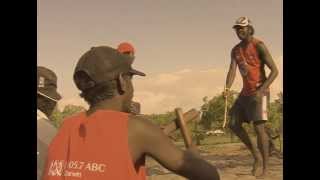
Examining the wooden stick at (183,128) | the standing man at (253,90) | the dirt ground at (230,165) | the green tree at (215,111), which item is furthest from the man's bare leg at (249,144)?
the wooden stick at (183,128)

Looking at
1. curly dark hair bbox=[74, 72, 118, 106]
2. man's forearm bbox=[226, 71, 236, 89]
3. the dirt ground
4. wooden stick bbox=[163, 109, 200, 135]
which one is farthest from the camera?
man's forearm bbox=[226, 71, 236, 89]

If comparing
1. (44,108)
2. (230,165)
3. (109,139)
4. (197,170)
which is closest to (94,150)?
(109,139)

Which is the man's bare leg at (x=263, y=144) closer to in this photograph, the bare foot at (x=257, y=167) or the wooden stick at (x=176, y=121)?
the bare foot at (x=257, y=167)

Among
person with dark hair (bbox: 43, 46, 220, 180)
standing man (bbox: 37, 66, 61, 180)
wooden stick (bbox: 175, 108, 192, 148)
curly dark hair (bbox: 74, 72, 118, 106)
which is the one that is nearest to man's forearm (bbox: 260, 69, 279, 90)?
standing man (bbox: 37, 66, 61, 180)

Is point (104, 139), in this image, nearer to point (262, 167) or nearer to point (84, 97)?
point (84, 97)

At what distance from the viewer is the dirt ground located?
619cm

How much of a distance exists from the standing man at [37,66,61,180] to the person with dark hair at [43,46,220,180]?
1.20m

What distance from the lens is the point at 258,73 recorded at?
6406 mm

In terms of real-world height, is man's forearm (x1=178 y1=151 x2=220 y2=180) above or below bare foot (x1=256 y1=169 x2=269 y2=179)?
above

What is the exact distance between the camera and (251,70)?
6445 millimetres

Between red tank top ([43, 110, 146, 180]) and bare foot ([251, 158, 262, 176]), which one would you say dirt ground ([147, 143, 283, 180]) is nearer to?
bare foot ([251, 158, 262, 176])

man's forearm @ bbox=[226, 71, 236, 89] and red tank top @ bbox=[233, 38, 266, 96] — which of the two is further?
man's forearm @ bbox=[226, 71, 236, 89]

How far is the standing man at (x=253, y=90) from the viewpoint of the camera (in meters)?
6.22
